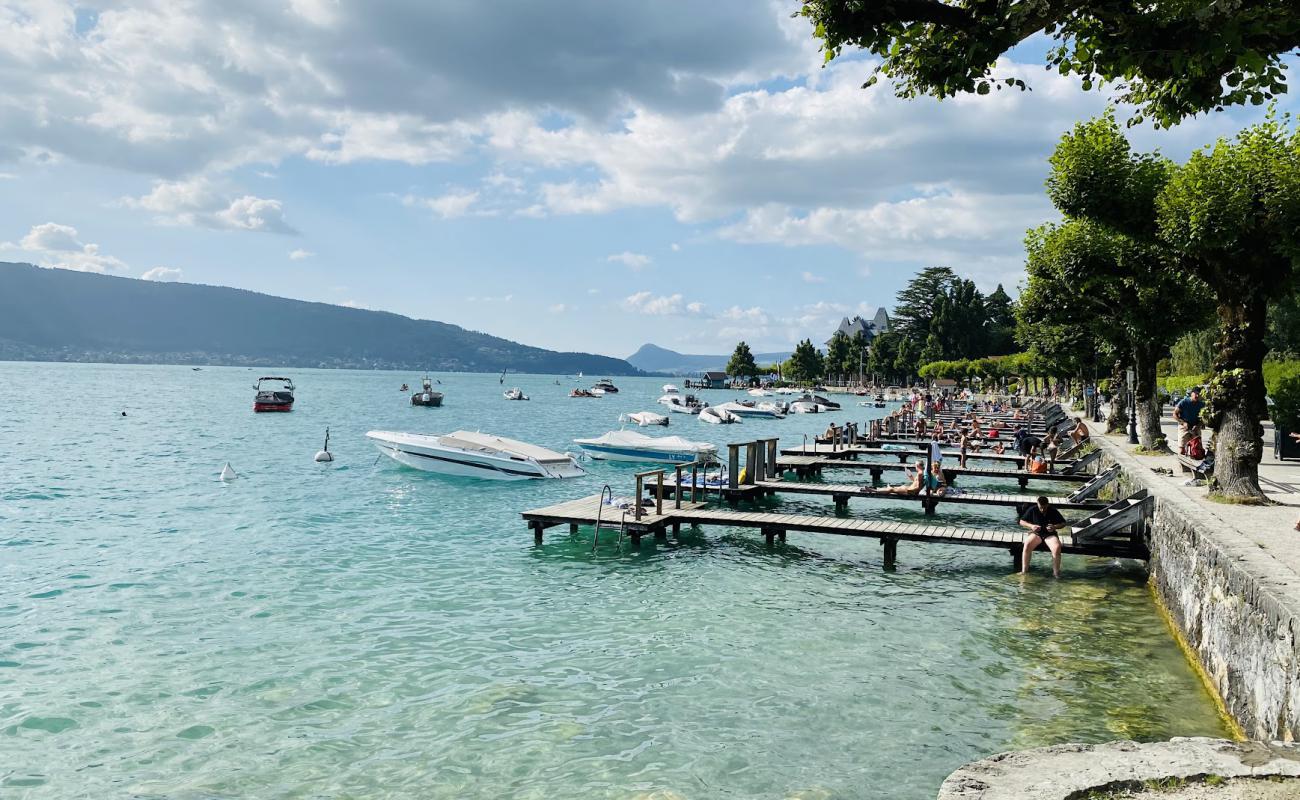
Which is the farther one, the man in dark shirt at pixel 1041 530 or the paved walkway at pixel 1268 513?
the man in dark shirt at pixel 1041 530

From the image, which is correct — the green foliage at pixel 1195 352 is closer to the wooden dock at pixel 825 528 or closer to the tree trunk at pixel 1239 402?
the wooden dock at pixel 825 528

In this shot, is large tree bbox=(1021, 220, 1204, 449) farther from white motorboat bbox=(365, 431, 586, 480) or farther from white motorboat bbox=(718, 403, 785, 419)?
white motorboat bbox=(718, 403, 785, 419)

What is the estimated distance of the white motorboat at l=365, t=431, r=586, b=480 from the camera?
117 ft

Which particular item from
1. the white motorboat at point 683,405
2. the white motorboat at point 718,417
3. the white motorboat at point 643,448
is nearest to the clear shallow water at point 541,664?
the white motorboat at point 643,448

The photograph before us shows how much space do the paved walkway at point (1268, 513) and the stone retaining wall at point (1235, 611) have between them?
119mm

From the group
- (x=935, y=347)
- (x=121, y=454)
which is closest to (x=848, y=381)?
(x=935, y=347)

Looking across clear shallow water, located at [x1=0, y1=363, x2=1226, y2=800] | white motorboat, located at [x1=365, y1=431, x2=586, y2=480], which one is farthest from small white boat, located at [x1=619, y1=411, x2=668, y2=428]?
clear shallow water, located at [x1=0, y1=363, x2=1226, y2=800]

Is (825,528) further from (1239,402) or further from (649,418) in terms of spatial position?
(649,418)

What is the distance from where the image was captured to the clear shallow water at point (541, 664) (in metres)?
9.48

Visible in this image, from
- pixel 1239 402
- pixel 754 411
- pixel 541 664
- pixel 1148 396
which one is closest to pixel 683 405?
pixel 754 411

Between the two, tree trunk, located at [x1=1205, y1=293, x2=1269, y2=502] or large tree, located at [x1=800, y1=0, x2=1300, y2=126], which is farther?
tree trunk, located at [x1=1205, y1=293, x2=1269, y2=502]

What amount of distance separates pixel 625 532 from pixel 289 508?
1439 centimetres

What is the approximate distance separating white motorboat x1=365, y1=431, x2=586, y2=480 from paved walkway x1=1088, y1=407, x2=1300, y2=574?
22045mm

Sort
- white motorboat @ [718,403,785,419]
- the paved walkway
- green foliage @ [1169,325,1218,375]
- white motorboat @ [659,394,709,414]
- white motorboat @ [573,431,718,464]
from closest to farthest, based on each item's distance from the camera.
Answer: the paved walkway, white motorboat @ [573,431,718,464], green foliage @ [1169,325,1218,375], white motorboat @ [718,403,785,419], white motorboat @ [659,394,709,414]
